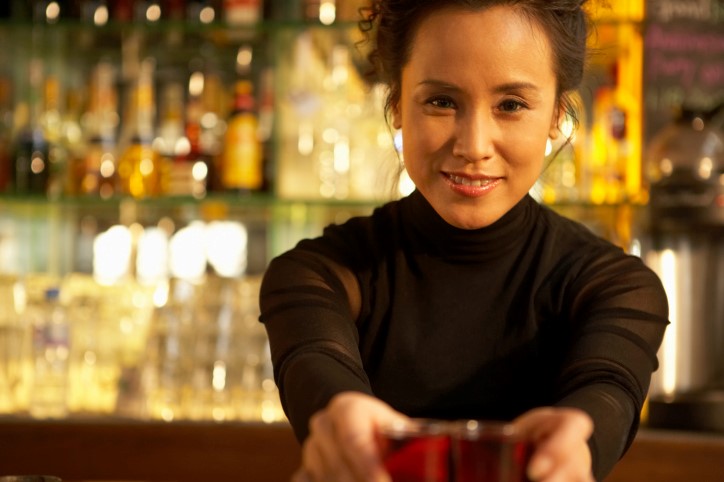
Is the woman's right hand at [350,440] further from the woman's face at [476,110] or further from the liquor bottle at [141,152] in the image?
the liquor bottle at [141,152]

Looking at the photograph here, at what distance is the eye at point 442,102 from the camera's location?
1048 mm

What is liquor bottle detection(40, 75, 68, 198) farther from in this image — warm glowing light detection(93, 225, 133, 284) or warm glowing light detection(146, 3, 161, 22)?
warm glowing light detection(146, 3, 161, 22)

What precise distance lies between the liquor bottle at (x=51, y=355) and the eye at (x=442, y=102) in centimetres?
186

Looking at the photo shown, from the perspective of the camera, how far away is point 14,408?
269cm

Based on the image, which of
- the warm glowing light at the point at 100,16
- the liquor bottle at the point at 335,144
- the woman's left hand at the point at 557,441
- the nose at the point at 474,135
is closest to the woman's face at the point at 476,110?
the nose at the point at 474,135

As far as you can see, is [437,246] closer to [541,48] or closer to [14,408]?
[541,48]

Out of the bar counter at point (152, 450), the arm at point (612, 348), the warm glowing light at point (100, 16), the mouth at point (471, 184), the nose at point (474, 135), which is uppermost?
the warm glowing light at point (100, 16)

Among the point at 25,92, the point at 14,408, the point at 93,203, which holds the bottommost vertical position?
the point at 14,408

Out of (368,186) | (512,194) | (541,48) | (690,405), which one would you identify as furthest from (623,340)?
(368,186)

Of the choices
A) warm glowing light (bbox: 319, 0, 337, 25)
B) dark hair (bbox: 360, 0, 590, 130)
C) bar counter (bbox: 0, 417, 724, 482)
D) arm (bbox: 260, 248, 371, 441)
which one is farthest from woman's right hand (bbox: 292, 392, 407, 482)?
warm glowing light (bbox: 319, 0, 337, 25)

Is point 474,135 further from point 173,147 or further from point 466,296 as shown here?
point 173,147

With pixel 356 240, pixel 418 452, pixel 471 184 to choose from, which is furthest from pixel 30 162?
pixel 418 452

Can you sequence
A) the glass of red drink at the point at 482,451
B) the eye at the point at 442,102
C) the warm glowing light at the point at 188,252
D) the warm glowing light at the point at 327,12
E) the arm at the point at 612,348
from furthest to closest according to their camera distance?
1. the warm glowing light at the point at 188,252
2. the warm glowing light at the point at 327,12
3. the eye at the point at 442,102
4. the arm at the point at 612,348
5. the glass of red drink at the point at 482,451

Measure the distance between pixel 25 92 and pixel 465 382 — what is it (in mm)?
2192
